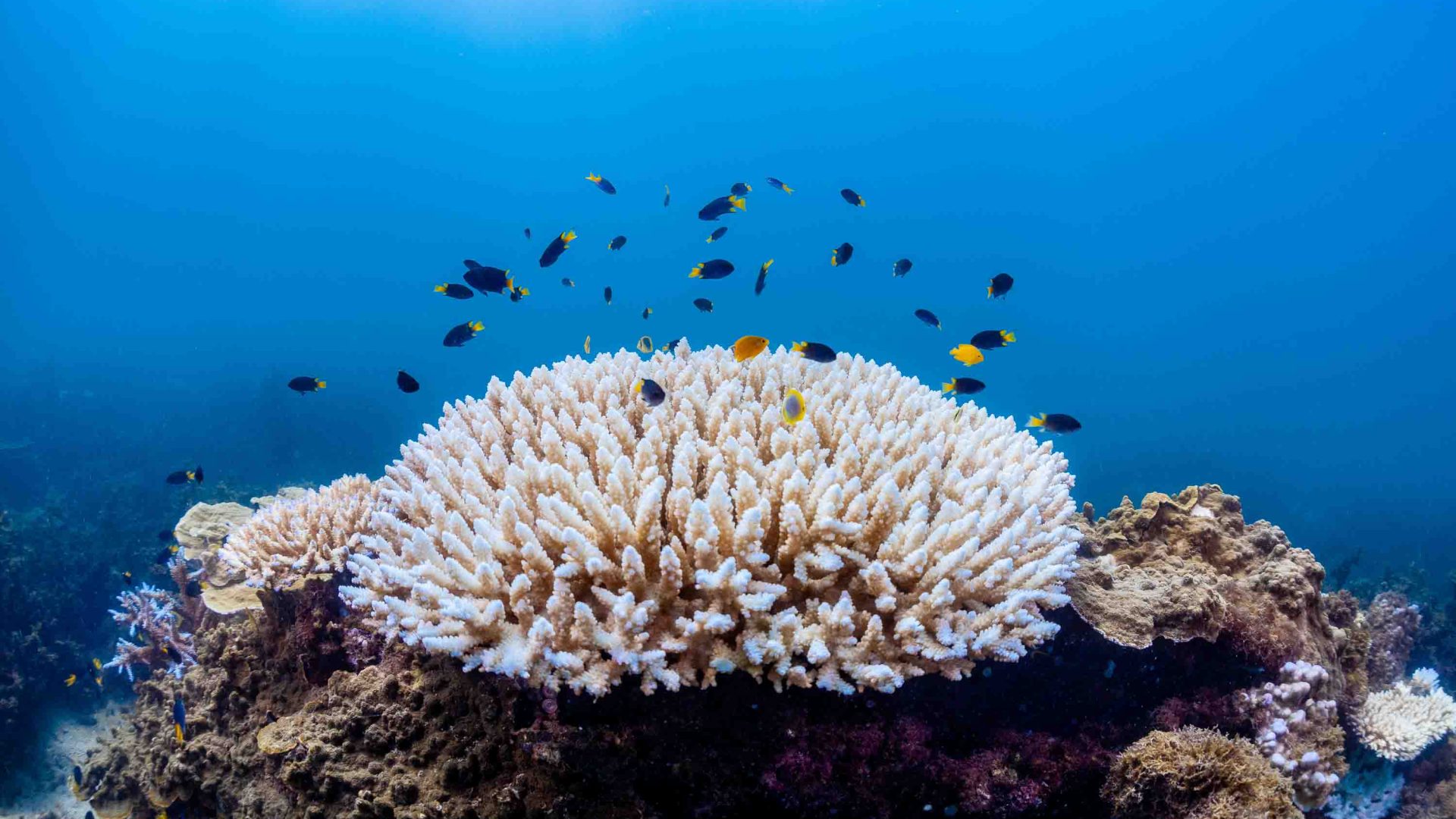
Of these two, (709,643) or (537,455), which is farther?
(537,455)

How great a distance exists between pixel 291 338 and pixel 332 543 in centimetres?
8484

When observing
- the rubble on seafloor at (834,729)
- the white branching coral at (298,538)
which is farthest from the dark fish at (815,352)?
the white branching coral at (298,538)

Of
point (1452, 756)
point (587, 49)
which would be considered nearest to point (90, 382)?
point (1452, 756)

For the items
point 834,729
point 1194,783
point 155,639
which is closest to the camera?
point 834,729

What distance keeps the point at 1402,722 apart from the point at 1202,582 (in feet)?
10.0

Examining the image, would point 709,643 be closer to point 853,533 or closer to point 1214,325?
point 853,533

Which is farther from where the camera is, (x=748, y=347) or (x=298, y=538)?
(x=748, y=347)

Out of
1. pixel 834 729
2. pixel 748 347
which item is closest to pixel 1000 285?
pixel 748 347

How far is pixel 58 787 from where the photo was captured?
998cm

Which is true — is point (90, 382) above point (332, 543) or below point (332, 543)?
above

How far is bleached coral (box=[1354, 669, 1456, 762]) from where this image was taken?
4.73 metres

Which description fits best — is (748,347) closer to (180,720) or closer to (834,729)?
(834,729)

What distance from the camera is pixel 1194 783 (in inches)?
122

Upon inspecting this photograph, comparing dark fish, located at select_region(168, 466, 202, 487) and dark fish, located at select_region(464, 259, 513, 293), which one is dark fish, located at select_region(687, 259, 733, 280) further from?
dark fish, located at select_region(168, 466, 202, 487)
